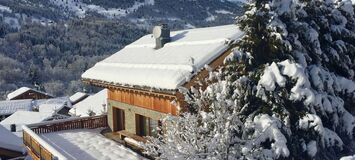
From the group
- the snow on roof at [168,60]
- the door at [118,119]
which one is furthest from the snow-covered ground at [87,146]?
the snow on roof at [168,60]

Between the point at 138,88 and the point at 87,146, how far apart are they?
3.77 meters

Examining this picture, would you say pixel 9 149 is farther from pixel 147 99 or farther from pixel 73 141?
pixel 147 99

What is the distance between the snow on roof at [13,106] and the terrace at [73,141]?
44.7 metres

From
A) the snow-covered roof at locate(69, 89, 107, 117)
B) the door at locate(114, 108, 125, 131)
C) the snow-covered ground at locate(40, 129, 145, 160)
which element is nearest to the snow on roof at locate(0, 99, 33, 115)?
the snow-covered roof at locate(69, 89, 107, 117)

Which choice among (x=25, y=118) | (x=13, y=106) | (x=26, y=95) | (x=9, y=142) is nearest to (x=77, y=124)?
(x=9, y=142)

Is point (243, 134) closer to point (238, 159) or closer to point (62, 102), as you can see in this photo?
point (238, 159)

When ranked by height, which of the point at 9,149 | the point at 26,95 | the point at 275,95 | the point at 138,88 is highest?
the point at 275,95

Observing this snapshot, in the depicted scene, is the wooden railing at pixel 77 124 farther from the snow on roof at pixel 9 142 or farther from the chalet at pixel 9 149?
the chalet at pixel 9 149

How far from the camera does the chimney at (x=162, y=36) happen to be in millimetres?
18620

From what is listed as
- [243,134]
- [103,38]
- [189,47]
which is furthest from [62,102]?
[103,38]

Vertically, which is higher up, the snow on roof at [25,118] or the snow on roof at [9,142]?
the snow on roof at [9,142]

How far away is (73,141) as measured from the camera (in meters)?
19.0

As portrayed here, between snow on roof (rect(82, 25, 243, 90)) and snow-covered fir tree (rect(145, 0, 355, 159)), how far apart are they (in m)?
1.38

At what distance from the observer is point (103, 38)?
200 metres
